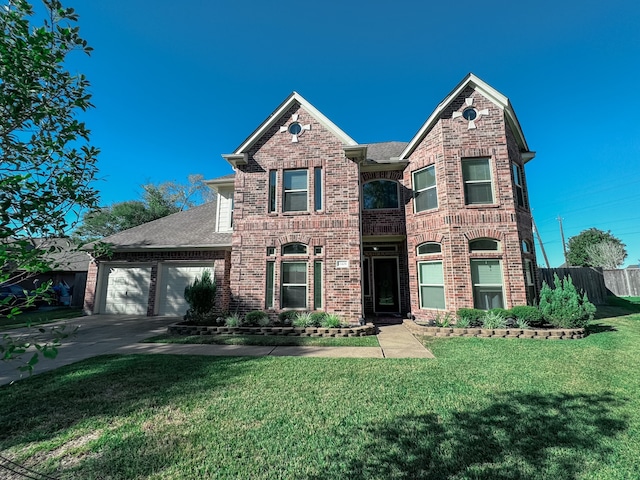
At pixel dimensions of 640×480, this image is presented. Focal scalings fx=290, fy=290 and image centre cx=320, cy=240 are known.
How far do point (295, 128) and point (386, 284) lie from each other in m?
7.23

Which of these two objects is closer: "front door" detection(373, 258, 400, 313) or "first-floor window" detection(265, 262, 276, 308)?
"first-floor window" detection(265, 262, 276, 308)

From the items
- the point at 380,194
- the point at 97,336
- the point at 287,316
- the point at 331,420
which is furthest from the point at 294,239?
the point at 331,420

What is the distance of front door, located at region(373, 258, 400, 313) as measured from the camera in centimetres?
1212

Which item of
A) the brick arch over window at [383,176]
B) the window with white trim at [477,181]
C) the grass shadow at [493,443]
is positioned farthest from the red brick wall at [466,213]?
the grass shadow at [493,443]

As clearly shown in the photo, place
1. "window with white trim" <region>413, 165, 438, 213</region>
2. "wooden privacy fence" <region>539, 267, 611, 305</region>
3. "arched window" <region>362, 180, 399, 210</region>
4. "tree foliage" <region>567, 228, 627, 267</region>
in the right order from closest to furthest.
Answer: "window with white trim" <region>413, 165, 438, 213</region> → "arched window" <region>362, 180, 399, 210</region> → "wooden privacy fence" <region>539, 267, 611, 305</region> → "tree foliage" <region>567, 228, 627, 267</region>

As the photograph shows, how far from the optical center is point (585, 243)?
1419 inches

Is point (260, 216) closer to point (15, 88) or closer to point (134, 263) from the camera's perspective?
point (134, 263)

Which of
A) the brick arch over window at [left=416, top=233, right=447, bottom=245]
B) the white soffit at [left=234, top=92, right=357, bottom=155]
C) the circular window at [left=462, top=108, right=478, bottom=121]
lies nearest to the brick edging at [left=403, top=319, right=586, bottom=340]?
the brick arch over window at [left=416, top=233, right=447, bottom=245]

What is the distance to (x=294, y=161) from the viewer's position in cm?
1052

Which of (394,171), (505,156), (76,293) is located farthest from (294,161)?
(76,293)

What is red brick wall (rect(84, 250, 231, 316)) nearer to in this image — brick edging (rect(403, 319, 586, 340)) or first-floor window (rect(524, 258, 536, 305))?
brick edging (rect(403, 319, 586, 340))

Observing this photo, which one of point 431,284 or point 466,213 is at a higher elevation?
point 466,213

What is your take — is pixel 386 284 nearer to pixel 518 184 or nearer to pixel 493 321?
pixel 493 321

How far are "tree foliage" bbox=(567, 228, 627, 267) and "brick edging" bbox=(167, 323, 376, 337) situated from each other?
40.1 metres
